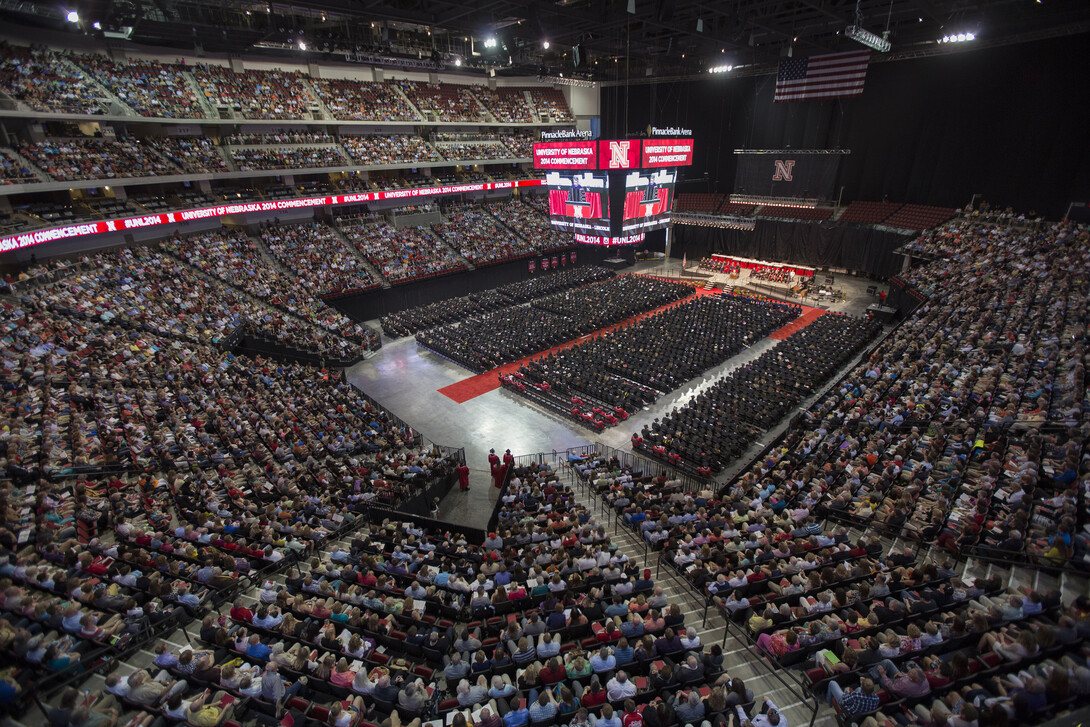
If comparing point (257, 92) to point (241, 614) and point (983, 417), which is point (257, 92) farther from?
point (983, 417)

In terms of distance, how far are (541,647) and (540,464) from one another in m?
9.19

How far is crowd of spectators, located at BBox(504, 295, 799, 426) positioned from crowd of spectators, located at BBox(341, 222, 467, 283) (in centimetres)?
1526

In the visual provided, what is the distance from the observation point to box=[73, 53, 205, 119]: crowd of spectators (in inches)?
1162

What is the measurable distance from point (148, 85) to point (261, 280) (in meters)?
14.5

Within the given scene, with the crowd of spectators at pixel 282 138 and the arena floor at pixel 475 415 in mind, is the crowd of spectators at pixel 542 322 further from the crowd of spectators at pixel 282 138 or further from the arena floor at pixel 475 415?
the crowd of spectators at pixel 282 138

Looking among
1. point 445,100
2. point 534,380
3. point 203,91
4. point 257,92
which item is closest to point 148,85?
point 203,91

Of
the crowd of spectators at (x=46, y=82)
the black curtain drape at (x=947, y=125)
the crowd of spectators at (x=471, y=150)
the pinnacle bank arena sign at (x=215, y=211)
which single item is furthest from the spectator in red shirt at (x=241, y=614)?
the crowd of spectators at (x=471, y=150)

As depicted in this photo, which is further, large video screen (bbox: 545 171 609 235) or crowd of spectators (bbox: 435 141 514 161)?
crowd of spectators (bbox: 435 141 514 161)

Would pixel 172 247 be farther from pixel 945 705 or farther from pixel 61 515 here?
pixel 945 705

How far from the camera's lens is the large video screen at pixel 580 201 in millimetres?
23875

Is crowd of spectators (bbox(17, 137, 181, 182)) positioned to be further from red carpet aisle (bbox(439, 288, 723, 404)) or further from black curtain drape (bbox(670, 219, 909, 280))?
black curtain drape (bbox(670, 219, 909, 280))

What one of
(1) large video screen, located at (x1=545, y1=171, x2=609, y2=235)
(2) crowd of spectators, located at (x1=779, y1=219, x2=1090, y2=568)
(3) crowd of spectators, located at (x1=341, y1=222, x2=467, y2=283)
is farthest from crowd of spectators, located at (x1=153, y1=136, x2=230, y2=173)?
(2) crowd of spectators, located at (x1=779, y1=219, x2=1090, y2=568)

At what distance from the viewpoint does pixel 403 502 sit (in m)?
13.5

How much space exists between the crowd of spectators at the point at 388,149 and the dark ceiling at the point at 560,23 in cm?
755
